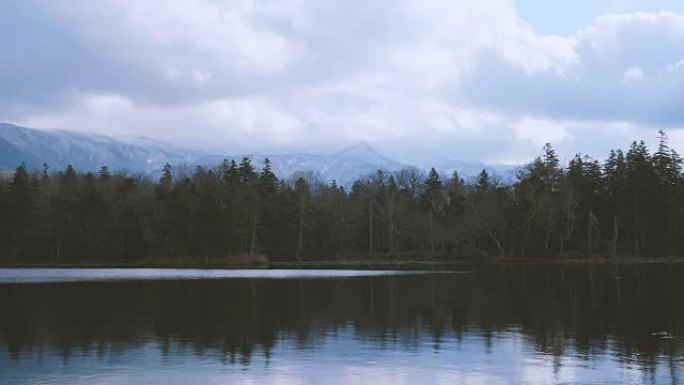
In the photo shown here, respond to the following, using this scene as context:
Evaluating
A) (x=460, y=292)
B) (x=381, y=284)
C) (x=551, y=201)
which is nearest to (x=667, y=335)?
(x=460, y=292)

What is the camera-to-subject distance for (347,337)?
2458cm

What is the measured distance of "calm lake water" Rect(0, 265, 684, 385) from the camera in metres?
18.0

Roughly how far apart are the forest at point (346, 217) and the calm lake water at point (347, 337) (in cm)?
5974

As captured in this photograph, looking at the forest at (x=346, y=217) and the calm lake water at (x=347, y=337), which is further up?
the forest at (x=346, y=217)

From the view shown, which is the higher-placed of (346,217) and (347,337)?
(346,217)

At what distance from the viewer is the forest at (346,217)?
102188 millimetres

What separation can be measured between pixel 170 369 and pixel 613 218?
97980 millimetres

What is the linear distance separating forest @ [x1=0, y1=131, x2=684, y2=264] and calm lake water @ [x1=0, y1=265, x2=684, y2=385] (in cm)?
5974

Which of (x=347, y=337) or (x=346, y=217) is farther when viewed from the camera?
(x=346, y=217)

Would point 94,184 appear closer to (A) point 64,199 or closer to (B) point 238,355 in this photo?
(A) point 64,199

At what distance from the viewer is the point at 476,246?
11162 cm

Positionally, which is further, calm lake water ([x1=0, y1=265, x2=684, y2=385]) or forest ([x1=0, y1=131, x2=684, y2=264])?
forest ([x1=0, y1=131, x2=684, y2=264])

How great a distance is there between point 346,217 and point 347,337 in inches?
3823

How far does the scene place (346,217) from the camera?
121688mm
